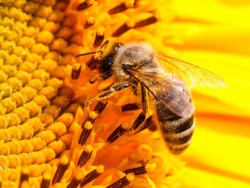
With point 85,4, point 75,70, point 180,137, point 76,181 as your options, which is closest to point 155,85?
point 180,137

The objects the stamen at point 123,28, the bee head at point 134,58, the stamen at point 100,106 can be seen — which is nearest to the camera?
the bee head at point 134,58

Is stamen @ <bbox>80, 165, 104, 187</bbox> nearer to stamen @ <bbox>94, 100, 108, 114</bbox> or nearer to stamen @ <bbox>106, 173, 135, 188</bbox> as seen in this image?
stamen @ <bbox>106, 173, 135, 188</bbox>

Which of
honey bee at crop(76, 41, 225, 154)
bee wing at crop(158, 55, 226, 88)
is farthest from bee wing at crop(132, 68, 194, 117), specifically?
bee wing at crop(158, 55, 226, 88)

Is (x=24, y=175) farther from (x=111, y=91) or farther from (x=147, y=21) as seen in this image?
(x=147, y=21)

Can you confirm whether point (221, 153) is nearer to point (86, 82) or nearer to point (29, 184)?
point (86, 82)

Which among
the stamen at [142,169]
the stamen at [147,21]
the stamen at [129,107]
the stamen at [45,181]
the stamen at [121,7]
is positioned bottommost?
the stamen at [142,169]

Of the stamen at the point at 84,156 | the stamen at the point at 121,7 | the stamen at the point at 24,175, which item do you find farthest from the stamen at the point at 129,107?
the stamen at the point at 24,175

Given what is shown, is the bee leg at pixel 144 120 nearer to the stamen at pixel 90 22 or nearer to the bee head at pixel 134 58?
the bee head at pixel 134 58
